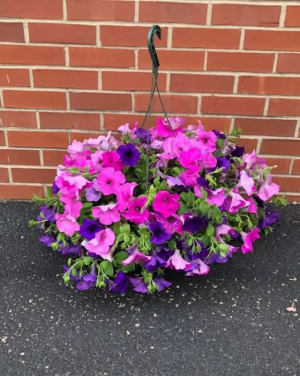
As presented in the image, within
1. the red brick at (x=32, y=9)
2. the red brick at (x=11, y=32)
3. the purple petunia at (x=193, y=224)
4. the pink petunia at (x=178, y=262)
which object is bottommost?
the pink petunia at (x=178, y=262)

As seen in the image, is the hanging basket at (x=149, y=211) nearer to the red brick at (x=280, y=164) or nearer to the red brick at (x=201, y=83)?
the red brick at (x=201, y=83)

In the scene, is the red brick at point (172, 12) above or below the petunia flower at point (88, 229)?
above

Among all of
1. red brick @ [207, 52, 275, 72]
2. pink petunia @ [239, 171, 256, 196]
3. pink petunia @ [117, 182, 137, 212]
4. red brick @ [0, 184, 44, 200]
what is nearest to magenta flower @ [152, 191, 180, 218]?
pink petunia @ [117, 182, 137, 212]

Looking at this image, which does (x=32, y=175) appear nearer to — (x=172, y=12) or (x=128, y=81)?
(x=128, y=81)

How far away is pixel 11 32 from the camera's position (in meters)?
2.21

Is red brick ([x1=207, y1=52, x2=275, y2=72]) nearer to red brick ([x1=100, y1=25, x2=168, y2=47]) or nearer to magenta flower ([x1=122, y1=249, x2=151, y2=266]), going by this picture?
red brick ([x1=100, y1=25, x2=168, y2=47])

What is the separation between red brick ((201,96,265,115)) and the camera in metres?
2.34

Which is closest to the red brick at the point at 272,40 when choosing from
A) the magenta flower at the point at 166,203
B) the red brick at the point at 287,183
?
the red brick at the point at 287,183

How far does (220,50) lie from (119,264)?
115cm

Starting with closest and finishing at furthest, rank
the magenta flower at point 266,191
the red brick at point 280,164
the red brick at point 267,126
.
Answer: the magenta flower at point 266,191 → the red brick at point 267,126 → the red brick at point 280,164

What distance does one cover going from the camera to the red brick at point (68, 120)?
7.85 ft

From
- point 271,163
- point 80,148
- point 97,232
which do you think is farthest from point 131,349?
point 271,163

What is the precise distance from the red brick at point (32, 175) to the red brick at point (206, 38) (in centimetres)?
97

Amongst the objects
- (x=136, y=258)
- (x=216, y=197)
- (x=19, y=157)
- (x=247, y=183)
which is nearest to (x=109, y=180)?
(x=136, y=258)
